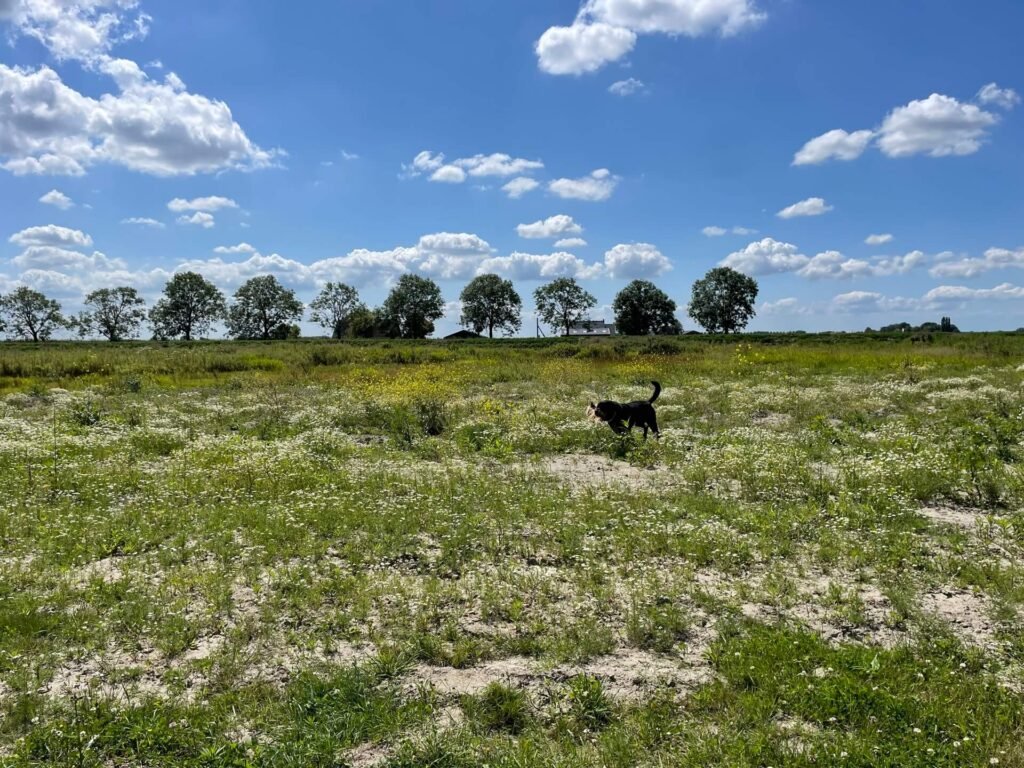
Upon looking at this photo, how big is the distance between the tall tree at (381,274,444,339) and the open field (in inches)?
4368

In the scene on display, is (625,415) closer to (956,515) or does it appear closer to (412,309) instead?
(956,515)

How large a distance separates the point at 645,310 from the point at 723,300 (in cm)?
1485

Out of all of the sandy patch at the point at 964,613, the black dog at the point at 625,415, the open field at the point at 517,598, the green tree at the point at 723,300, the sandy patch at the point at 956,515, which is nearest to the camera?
the open field at the point at 517,598

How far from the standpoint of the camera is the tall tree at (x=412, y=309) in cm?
12638

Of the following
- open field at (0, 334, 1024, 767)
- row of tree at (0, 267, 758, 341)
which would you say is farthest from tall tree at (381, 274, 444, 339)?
open field at (0, 334, 1024, 767)

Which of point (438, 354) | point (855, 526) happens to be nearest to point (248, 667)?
point (855, 526)

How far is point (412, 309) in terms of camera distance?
127m

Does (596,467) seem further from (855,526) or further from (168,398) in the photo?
(168,398)

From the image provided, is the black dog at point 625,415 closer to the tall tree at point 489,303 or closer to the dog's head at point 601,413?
the dog's head at point 601,413

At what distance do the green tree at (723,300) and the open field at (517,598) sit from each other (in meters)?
106

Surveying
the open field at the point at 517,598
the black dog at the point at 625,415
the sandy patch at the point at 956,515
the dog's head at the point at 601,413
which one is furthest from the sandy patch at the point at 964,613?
the dog's head at the point at 601,413

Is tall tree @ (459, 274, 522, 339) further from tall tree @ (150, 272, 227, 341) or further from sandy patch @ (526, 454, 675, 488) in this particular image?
sandy patch @ (526, 454, 675, 488)

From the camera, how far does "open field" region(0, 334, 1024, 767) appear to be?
459 cm

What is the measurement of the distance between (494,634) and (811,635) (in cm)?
308
